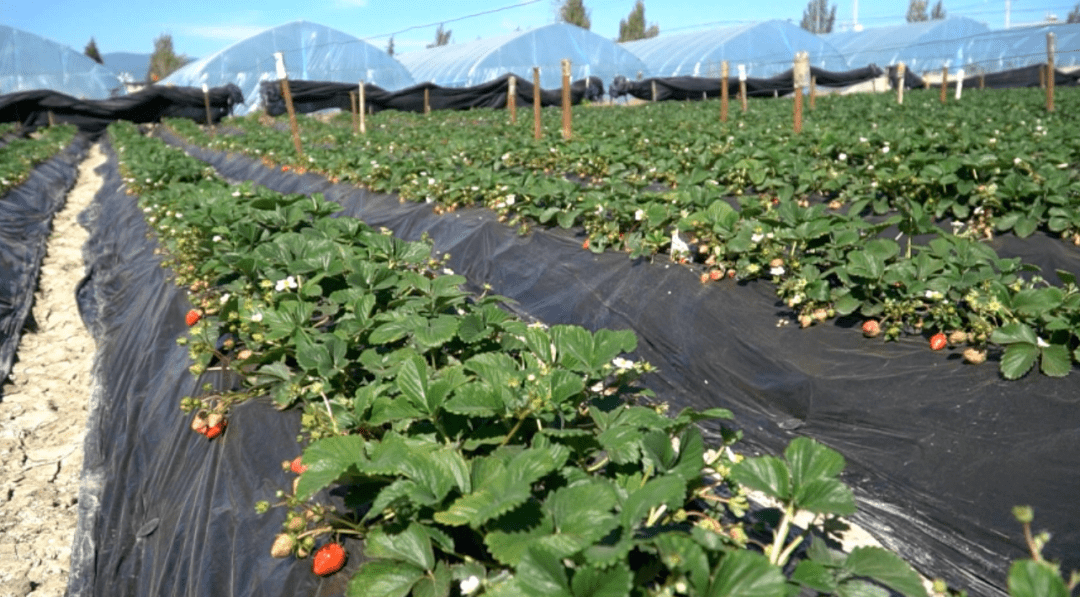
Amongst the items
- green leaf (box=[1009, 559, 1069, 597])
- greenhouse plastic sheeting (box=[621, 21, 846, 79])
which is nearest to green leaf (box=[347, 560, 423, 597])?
green leaf (box=[1009, 559, 1069, 597])

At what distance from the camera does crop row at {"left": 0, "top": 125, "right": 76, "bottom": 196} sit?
993 cm

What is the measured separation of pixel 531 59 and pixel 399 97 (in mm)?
8573

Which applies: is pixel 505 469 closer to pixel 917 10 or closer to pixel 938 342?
pixel 938 342

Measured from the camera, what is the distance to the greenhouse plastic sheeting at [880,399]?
8.07 feet

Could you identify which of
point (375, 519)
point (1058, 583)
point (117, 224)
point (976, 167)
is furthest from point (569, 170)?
point (1058, 583)

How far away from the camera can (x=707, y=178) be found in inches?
235

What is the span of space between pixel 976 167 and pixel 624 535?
492 cm

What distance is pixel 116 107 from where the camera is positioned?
2619 cm

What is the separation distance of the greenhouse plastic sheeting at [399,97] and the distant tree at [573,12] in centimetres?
2543

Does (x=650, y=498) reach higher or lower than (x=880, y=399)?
higher

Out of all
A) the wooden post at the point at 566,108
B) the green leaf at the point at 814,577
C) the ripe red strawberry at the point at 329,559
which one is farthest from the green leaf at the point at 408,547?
the wooden post at the point at 566,108

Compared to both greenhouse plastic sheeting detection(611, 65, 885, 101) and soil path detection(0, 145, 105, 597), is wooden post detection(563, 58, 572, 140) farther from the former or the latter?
greenhouse plastic sheeting detection(611, 65, 885, 101)

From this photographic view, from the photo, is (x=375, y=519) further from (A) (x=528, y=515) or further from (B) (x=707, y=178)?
(B) (x=707, y=178)

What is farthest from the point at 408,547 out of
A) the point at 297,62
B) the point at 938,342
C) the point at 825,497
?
the point at 297,62
